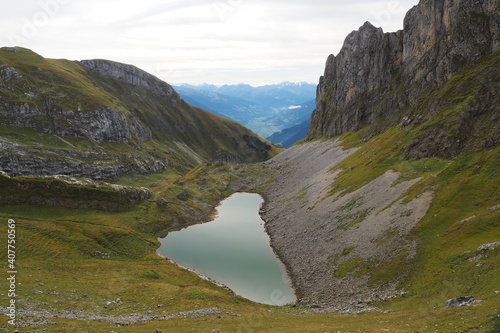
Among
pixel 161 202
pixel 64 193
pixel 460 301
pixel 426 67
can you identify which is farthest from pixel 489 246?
pixel 426 67

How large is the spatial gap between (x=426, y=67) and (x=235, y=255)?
119 m

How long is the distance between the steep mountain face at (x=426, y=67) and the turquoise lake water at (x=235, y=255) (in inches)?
2203

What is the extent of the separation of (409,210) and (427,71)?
94591 millimetres

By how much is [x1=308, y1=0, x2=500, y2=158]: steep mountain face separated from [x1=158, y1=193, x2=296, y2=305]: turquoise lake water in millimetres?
55963

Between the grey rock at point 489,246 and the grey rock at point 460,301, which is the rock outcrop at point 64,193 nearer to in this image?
the grey rock at point 460,301

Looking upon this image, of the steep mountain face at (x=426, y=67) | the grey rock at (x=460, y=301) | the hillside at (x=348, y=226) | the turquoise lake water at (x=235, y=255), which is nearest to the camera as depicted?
the grey rock at (x=460, y=301)

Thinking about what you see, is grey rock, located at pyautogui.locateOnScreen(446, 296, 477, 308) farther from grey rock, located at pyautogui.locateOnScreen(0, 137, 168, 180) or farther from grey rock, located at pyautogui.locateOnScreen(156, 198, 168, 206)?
grey rock, located at pyautogui.locateOnScreen(0, 137, 168, 180)

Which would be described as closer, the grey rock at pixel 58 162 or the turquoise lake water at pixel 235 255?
the turquoise lake water at pixel 235 255

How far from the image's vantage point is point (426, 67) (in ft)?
458

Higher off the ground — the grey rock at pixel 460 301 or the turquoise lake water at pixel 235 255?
the turquoise lake water at pixel 235 255

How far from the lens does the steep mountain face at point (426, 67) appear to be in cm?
9219

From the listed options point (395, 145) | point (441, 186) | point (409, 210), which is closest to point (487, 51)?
point (395, 145)

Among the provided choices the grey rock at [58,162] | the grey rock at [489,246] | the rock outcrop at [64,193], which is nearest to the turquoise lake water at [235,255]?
the rock outcrop at [64,193]

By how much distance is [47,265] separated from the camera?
62.6m
